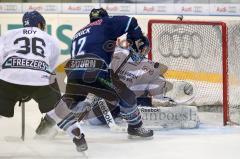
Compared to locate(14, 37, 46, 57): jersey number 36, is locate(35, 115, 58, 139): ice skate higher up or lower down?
lower down

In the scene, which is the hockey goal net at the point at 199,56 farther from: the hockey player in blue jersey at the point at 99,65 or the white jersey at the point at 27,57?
the white jersey at the point at 27,57

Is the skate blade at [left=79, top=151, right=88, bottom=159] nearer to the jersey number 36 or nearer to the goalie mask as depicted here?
the jersey number 36

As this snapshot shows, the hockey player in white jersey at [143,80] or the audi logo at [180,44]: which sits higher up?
the audi logo at [180,44]

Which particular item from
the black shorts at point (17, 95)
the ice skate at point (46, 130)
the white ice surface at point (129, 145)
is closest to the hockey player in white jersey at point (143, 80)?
the white ice surface at point (129, 145)

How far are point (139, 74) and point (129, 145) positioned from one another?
2.68 feet

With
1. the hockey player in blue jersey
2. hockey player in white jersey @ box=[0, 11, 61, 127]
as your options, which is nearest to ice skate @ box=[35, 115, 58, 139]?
the hockey player in blue jersey

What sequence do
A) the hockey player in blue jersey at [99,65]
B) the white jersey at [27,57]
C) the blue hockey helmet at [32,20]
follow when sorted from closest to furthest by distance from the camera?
the white jersey at [27,57]
the blue hockey helmet at [32,20]
the hockey player in blue jersey at [99,65]

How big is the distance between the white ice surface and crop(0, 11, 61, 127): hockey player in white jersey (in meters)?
0.26

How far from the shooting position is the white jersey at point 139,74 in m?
4.00

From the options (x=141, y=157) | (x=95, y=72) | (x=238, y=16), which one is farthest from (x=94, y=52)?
(x=238, y=16)

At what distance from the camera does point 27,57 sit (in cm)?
311

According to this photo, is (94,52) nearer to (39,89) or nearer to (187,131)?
(39,89)

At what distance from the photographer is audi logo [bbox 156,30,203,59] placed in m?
4.38

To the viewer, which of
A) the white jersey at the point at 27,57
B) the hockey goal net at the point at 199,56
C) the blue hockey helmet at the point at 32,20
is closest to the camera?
the white jersey at the point at 27,57
